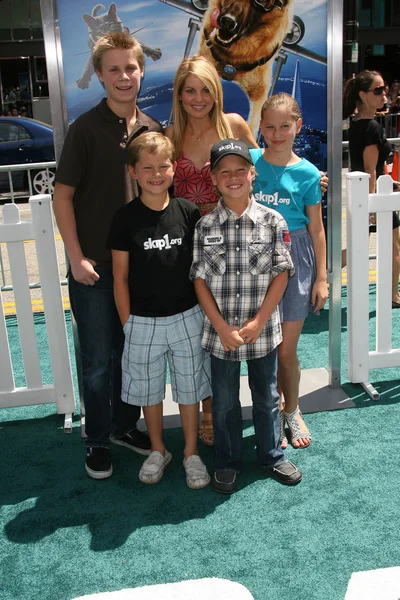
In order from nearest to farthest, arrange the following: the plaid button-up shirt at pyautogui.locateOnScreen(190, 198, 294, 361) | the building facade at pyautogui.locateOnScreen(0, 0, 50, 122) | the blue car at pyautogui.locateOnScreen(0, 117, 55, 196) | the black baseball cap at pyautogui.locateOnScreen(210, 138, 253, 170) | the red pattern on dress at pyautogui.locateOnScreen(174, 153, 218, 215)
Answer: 1. the black baseball cap at pyautogui.locateOnScreen(210, 138, 253, 170)
2. the plaid button-up shirt at pyautogui.locateOnScreen(190, 198, 294, 361)
3. the red pattern on dress at pyautogui.locateOnScreen(174, 153, 218, 215)
4. the blue car at pyautogui.locateOnScreen(0, 117, 55, 196)
5. the building facade at pyautogui.locateOnScreen(0, 0, 50, 122)

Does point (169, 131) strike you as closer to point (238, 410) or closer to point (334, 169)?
point (334, 169)

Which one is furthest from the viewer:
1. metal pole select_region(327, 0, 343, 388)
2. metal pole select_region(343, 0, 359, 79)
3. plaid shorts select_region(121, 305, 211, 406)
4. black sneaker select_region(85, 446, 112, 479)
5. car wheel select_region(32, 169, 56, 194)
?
metal pole select_region(343, 0, 359, 79)

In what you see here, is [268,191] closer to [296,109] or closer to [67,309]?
[296,109]

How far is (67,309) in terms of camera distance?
6.33 metres

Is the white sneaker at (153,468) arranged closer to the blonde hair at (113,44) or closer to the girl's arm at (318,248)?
the girl's arm at (318,248)

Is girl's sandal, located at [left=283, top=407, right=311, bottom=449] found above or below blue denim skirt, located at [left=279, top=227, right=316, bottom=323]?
below

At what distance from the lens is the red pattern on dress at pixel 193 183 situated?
3.21 meters

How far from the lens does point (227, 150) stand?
288 centimetres

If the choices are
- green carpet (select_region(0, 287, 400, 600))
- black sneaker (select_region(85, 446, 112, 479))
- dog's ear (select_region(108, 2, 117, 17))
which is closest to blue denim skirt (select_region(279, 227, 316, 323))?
green carpet (select_region(0, 287, 400, 600))

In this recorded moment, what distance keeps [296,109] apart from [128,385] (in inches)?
62.7

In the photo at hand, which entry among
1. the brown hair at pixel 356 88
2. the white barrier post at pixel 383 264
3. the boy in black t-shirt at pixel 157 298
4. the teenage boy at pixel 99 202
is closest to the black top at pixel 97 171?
the teenage boy at pixel 99 202

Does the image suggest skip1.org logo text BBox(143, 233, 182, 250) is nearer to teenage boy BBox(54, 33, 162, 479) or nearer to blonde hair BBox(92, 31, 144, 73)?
teenage boy BBox(54, 33, 162, 479)

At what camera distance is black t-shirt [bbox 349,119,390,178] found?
541 centimetres

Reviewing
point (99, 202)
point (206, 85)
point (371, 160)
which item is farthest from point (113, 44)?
point (371, 160)
